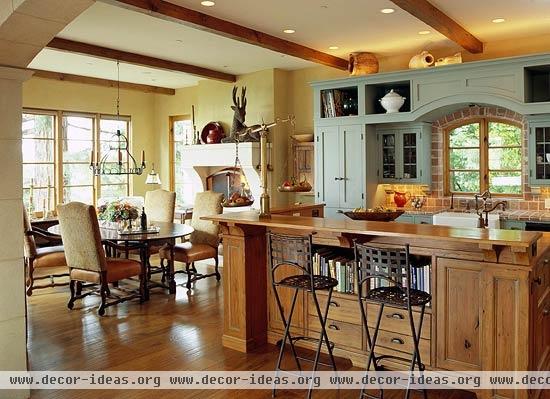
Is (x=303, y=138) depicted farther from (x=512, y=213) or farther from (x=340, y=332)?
(x=340, y=332)

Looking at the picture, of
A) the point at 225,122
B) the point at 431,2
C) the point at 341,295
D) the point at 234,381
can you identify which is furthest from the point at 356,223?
the point at 225,122

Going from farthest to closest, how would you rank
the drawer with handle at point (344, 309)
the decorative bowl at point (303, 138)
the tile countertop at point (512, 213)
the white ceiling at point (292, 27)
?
1. the decorative bowl at point (303, 138)
2. the tile countertop at point (512, 213)
3. the white ceiling at point (292, 27)
4. the drawer with handle at point (344, 309)

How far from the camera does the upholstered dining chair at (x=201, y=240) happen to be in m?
6.12

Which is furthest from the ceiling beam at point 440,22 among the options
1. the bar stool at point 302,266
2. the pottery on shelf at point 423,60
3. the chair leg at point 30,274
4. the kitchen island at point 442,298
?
the chair leg at point 30,274

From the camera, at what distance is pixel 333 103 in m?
6.97

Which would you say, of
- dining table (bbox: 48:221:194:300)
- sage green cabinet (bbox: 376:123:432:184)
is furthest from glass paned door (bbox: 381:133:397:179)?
dining table (bbox: 48:221:194:300)

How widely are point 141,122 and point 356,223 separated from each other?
23.4ft

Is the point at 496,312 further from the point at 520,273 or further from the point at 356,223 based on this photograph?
the point at 356,223

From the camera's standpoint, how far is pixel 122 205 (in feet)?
19.5

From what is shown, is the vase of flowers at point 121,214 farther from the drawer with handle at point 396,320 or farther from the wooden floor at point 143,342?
the drawer with handle at point 396,320

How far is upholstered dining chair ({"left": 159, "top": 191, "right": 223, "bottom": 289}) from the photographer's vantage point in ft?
20.1

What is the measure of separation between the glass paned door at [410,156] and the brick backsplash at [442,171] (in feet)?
1.00

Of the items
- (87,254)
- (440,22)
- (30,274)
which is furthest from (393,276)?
(30,274)

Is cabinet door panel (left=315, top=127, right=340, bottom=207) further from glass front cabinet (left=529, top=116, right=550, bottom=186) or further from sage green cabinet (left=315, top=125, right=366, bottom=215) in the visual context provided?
glass front cabinet (left=529, top=116, right=550, bottom=186)
